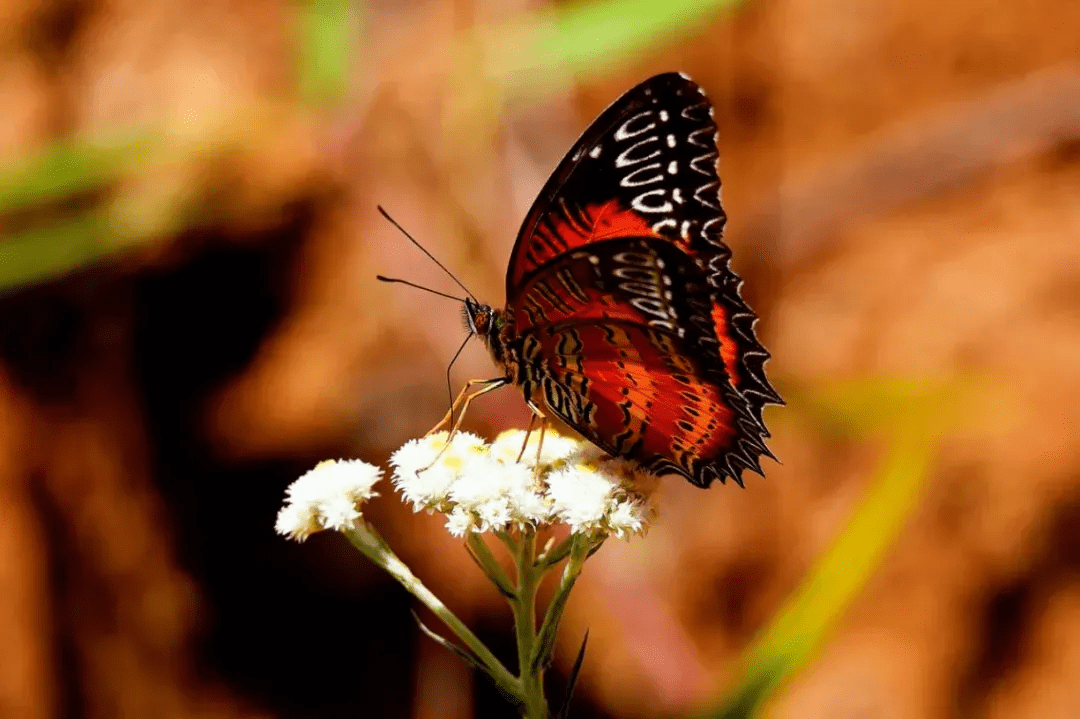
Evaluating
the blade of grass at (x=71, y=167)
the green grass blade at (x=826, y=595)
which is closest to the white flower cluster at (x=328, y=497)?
the green grass blade at (x=826, y=595)

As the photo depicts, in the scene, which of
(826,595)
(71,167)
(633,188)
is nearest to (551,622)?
(633,188)

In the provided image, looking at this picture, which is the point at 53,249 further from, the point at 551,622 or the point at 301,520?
the point at 551,622

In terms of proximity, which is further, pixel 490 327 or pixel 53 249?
pixel 53 249

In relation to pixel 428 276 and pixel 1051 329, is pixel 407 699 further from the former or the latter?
pixel 1051 329

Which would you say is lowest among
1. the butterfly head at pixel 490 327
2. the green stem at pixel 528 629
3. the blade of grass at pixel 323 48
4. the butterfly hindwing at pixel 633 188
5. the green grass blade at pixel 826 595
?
the green grass blade at pixel 826 595

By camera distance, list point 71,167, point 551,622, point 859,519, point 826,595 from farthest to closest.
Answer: point 71,167
point 859,519
point 826,595
point 551,622

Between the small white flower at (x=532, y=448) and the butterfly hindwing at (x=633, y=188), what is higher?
the butterfly hindwing at (x=633, y=188)

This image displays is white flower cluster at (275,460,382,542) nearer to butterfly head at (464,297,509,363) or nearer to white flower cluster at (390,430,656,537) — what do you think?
white flower cluster at (390,430,656,537)

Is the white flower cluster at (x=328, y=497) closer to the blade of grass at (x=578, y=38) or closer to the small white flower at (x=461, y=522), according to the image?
the small white flower at (x=461, y=522)
